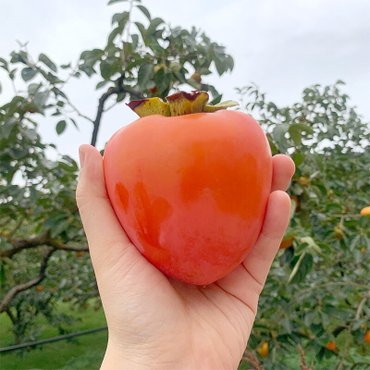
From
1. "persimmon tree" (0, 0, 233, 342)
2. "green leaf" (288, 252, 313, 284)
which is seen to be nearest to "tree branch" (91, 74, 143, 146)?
"persimmon tree" (0, 0, 233, 342)

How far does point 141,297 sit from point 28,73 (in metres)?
1.20

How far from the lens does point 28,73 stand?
1.78 m

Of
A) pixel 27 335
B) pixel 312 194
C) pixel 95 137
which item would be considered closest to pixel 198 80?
pixel 95 137

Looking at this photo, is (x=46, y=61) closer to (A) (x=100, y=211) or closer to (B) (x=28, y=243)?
(B) (x=28, y=243)

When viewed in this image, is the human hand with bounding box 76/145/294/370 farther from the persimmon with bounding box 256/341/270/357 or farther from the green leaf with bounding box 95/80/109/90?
the persimmon with bounding box 256/341/270/357

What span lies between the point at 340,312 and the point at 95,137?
1.03 meters

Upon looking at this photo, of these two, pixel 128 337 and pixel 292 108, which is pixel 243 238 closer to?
pixel 128 337

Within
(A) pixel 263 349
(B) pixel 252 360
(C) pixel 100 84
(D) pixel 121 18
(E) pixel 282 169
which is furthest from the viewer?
(A) pixel 263 349

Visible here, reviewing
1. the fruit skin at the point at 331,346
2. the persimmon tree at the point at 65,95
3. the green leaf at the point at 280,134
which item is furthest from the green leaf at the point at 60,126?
the fruit skin at the point at 331,346

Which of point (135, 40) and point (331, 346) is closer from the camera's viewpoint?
point (135, 40)

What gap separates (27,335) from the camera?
4480mm

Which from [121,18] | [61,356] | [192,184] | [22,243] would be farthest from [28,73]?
[61,356]

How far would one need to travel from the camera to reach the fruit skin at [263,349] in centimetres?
209

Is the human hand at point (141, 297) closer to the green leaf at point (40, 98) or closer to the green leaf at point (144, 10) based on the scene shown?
the green leaf at point (40, 98)
